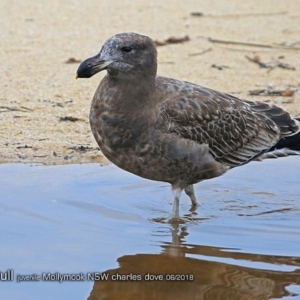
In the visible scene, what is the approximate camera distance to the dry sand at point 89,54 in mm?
9062

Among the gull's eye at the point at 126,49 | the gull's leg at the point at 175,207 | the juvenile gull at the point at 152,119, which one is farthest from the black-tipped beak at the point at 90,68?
the gull's leg at the point at 175,207

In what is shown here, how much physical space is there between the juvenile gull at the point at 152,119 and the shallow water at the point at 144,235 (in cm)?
37

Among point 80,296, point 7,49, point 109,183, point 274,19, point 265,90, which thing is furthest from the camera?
point 274,19

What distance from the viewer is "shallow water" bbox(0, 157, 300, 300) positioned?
5.85m

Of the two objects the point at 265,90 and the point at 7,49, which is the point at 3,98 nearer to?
the point at 7,49

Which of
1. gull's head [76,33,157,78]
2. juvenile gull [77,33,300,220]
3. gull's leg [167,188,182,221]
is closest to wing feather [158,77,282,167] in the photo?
juvenile gull [77,33,300,220]

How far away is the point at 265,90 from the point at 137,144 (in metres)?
4.01

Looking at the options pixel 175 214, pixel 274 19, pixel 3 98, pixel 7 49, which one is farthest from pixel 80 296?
pixel 274 19

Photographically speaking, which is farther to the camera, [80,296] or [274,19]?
[274,19]

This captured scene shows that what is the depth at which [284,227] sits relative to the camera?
7094 millimetres

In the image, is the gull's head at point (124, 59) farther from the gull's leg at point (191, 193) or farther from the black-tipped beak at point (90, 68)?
the gull's leg at point (191, 193)

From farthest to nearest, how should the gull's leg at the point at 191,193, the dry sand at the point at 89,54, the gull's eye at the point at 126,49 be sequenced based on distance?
the dry sand at the point at 89,54, the gull's leg at the point at 191,193, the gull's eye at the point at 126,49

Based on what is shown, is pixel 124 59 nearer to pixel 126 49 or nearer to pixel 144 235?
pixel 126 49

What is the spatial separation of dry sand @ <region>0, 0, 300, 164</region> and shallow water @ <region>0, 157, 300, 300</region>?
33.2 inches
